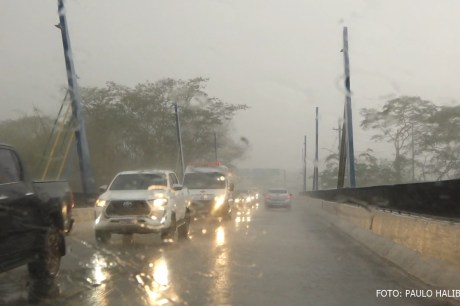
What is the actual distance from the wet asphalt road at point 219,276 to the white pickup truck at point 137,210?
16.5 inches

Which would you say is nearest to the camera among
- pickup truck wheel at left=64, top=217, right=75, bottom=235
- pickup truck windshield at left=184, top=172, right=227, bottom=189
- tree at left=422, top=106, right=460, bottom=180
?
pickup truck wheel at left=64, top=217, right=75, bottom=235

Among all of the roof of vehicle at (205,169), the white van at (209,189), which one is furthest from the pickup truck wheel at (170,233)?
the roof of vehicle at (205,169)

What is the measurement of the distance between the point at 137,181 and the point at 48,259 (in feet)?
A: 21.3

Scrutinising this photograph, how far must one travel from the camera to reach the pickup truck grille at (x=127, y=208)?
13.0 meters

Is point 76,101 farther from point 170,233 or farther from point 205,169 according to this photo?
point 170,233

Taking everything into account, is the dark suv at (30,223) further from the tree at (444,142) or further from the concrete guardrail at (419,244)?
the tree at (444,142)

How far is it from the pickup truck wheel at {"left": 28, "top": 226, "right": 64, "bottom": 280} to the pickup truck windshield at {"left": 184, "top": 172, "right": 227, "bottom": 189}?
15.9 m

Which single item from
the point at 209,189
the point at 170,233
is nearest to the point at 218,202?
the point at 209,189

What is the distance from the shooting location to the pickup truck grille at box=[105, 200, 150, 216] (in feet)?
42.6

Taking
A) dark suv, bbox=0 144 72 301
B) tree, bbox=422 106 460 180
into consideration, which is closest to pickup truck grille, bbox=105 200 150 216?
dark suv, bbox=0 144 72 301

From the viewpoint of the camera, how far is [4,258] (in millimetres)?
6766

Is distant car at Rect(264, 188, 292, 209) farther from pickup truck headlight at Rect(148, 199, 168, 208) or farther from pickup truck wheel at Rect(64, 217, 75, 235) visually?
pickup truck wheel at Rect(64, 217, 75, 235)

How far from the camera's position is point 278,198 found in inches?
1570

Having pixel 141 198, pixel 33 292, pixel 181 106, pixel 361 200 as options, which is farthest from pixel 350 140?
pixel 181 106
